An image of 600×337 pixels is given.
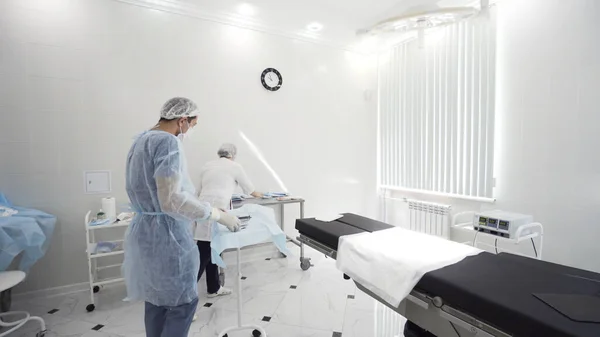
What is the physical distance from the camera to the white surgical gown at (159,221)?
4.84ft

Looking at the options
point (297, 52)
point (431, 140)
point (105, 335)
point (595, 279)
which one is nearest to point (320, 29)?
point (297, 52)

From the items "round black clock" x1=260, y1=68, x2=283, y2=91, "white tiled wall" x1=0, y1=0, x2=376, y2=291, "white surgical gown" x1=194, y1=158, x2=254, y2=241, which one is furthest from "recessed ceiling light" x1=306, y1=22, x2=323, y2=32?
"white surgical gown" x1=194, y1=158, x2=254, y2=241

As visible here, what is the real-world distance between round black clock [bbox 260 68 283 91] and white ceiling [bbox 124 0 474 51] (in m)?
0.50

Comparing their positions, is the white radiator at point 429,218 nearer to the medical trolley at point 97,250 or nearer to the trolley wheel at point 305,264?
the trolley wheel at point 305,264

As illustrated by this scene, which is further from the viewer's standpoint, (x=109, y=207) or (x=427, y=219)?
(x=427, y=219)

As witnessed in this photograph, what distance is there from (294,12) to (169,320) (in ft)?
10.6

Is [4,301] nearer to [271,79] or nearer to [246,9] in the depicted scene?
[271,79]

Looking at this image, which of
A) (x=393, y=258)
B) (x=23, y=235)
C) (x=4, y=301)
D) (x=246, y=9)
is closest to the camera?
(x=393, y=258)

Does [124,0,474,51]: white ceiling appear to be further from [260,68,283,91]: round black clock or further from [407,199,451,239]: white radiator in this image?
[407,199,451,239]: white radiator

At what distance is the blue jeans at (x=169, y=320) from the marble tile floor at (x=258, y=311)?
0.77 m

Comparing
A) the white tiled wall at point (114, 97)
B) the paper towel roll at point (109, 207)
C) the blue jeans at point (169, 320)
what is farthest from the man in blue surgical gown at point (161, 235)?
the white tiled wall at point (114, 97)

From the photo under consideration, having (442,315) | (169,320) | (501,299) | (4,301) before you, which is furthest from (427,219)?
(4,301)

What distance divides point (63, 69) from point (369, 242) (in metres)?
3.09

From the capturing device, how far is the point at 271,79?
3824 mm
